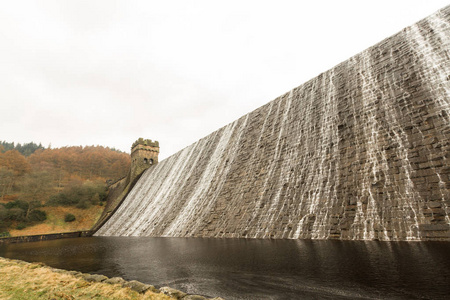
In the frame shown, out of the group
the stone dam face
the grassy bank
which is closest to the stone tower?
the stone dam face

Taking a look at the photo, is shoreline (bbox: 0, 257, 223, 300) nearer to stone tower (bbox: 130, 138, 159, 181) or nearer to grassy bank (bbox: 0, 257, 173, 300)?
grassy bank (bbox: 0, 257, 173, 300)

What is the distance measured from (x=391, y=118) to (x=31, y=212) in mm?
47461

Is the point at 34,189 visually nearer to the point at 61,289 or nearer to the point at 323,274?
the point at 61,289

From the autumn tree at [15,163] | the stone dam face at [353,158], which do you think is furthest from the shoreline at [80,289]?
the autumn tree at [15,163]

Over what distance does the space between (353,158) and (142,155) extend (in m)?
40.9

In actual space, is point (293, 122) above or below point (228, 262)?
above

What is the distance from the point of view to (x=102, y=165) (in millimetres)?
63812

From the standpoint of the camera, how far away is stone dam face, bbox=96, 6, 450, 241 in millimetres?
7586

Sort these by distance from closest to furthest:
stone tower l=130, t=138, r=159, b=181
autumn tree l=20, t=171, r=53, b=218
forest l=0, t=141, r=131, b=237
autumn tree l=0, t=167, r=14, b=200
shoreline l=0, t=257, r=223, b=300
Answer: shoreline l=0, t=257, r=223, b=300
forest l=0, t=141, r=131, b=237
autumn tree l=20, t=171, r=53, b=218
autumn tree l=0, t=167, r=14, b=200
stone tower l=130, t=138, r=159, b=181

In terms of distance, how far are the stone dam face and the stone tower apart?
2733 centimetres

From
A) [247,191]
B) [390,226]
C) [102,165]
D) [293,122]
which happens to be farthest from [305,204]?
[102,165]

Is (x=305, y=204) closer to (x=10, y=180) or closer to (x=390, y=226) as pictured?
(x=390, y=226)

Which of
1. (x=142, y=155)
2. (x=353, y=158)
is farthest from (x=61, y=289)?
(x=142, y=155)

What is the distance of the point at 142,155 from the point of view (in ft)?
147
